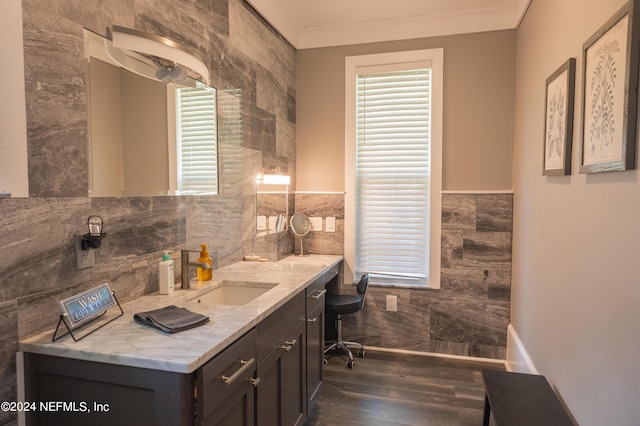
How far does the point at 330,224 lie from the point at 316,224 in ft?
0.44

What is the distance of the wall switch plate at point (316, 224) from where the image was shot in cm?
361

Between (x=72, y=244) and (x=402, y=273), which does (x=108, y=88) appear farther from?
(x=402, y=273)

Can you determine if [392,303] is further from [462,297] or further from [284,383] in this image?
[284,383]

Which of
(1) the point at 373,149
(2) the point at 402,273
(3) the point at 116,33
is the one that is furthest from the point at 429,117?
(3) the point at 116,33

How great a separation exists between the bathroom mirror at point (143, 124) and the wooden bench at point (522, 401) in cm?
186

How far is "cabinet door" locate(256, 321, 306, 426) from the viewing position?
1718 millimetres

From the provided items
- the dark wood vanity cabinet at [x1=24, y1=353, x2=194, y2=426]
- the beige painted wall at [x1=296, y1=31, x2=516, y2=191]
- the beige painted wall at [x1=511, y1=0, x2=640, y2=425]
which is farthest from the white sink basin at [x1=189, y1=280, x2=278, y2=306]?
the beige painted wall at [x1=296, y1=31, x2=516, y2=191]

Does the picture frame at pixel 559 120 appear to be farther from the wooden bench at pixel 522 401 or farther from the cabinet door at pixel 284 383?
the cabinet door at pixel 284 383

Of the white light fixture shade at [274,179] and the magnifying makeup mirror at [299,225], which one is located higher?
the white light fixture shade at [274,179]

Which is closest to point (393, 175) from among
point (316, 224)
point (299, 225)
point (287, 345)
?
point (316, 224)

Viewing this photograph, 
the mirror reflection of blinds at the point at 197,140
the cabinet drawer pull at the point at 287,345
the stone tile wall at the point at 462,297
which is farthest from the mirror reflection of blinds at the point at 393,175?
the cabinet drawer pull at the point at 287,345

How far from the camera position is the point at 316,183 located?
3.64 metres

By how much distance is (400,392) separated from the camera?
9.22 feet

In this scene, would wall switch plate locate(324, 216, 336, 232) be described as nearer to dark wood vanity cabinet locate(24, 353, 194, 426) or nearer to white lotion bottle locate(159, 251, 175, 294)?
white lotion bottle locate(159, 251, 175, 294)
